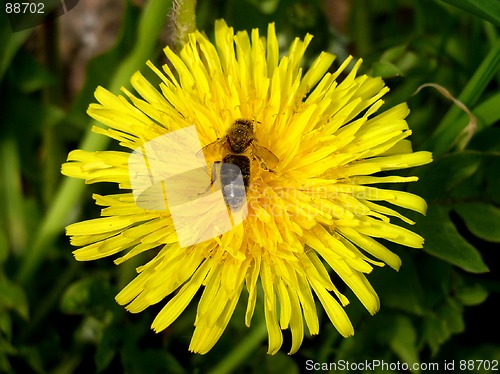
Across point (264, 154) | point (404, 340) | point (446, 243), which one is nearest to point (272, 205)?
point (264, 154)

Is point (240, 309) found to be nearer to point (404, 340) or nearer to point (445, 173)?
point (404, 340)

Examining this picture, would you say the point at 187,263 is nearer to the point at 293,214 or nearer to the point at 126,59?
the point at 293,214

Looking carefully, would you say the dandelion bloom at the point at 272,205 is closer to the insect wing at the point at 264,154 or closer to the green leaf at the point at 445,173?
the insect wing at the point at 264,154

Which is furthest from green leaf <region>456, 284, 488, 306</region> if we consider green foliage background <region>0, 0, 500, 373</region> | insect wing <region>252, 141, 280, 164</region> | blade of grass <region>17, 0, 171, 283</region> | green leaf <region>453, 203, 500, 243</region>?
blade of grass <region>17, 0, 171, 283</region>

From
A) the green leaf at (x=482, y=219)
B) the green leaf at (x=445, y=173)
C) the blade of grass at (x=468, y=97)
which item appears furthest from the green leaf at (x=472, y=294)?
the blade of grass at (x=468, y=97)

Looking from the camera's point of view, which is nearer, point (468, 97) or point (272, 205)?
point (272, 205)

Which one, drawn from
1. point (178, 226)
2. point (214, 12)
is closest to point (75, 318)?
point (178, 226)

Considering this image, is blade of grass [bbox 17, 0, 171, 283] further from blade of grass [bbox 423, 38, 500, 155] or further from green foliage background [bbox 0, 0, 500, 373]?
blade of grass [bbox 423, 38, 500, 155]
